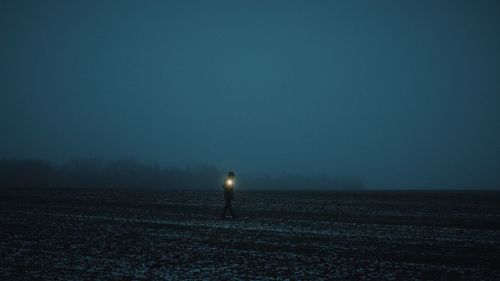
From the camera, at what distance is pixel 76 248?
11.3 metres

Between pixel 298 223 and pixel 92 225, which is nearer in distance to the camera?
pixel 92 225

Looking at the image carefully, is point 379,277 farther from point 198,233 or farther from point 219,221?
point 219,221

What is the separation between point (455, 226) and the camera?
61.3ft

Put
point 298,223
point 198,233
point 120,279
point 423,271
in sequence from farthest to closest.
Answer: point 298,223 < point 198,233 < point 423,271 < point 120,279

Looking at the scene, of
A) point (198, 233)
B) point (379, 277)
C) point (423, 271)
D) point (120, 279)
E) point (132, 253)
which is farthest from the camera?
point (198, 233)

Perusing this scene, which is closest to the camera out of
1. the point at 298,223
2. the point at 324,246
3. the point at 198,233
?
the point at 324,246

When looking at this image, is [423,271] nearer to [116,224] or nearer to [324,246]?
[324,246]

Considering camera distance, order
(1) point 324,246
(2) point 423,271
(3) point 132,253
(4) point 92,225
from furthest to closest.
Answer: (4) point 92,225 → (1) point 324,246 → (3) point 132,253 → (2) point 423,271

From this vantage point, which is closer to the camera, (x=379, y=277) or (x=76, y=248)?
(x=379, y=277)

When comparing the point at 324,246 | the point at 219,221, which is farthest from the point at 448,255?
the point at 219,221

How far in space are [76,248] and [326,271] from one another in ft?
23.3

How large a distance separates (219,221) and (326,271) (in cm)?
1033

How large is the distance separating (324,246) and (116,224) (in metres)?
9.14

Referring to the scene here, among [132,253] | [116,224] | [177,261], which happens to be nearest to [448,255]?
[177,261]
